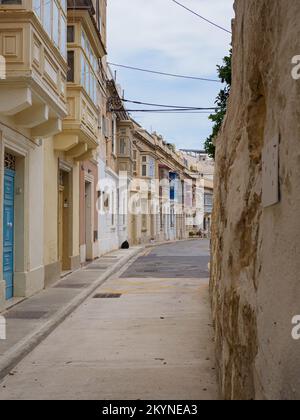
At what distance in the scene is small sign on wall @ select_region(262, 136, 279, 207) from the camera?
272 centimetres

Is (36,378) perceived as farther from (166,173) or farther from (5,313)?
(166,173)

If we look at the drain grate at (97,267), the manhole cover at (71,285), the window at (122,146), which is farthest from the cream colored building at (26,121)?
the window at (122,146)

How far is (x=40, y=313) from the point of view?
9469 millimetres

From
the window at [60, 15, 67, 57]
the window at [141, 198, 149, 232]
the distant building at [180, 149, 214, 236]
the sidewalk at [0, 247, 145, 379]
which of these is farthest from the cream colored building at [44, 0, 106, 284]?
the distant building at [180, 149, 214, 236]

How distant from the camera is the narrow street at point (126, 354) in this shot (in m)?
5.39

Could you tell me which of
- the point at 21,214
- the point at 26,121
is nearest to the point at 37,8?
the point at 26,121

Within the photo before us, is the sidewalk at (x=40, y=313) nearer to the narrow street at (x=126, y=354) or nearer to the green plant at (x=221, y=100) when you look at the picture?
the narrow street at (x=126, y=354)

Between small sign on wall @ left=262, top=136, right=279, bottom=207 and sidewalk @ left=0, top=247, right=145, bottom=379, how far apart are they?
4.15 metres

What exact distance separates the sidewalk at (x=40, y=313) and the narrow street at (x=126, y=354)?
0.43ft

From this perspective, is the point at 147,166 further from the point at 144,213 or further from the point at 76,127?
the point at 76,127

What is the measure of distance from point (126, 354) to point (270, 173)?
15.2ft

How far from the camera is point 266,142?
3113 millimetres
